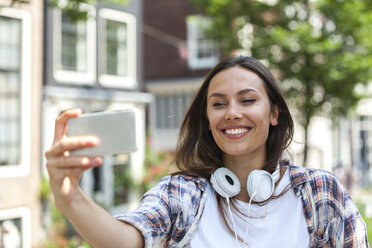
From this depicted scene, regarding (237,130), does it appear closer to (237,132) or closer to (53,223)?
(237,132)

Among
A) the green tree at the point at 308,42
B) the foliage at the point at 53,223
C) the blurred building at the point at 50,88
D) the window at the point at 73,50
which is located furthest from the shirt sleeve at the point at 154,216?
the window at the point at 73,50

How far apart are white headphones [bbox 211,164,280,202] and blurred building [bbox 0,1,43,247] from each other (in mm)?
7771

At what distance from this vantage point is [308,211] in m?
1.70

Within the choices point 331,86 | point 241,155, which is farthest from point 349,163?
point 241,155

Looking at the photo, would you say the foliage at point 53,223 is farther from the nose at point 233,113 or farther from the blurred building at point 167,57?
the nose at point 233,113

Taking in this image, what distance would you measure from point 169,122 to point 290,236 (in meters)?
16.1

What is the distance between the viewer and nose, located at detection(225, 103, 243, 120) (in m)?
1.78

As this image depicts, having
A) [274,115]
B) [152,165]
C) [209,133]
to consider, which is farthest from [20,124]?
[274,115]

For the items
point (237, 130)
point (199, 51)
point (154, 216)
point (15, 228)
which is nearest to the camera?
point (154, 216)

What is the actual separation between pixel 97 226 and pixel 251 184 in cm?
64

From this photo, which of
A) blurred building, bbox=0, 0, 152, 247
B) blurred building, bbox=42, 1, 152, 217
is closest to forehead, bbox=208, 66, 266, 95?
blurred building, bbox=0, 0, 152, 247

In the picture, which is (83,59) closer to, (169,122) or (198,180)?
(169,122)

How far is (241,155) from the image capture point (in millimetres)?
1904

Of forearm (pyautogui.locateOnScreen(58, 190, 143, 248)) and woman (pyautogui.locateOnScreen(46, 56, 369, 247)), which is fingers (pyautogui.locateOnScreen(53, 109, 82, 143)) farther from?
woman (pyautogui.locateOnScreen(46, 56, 369, 247))
